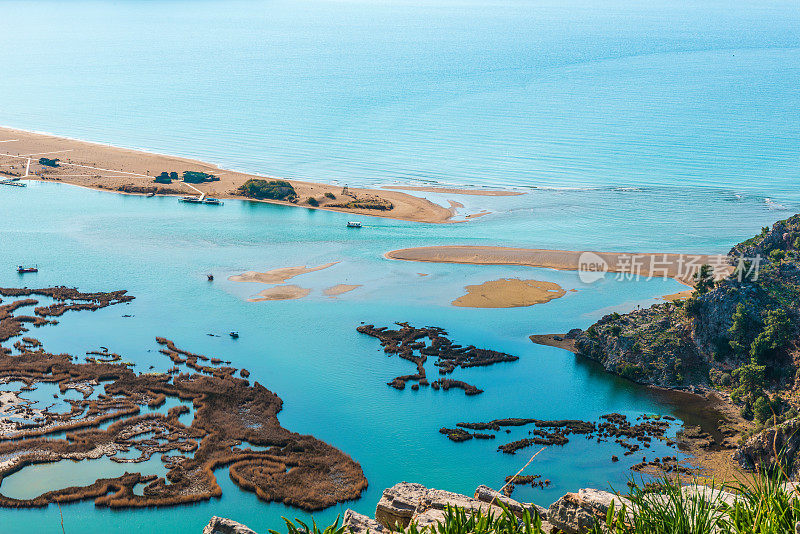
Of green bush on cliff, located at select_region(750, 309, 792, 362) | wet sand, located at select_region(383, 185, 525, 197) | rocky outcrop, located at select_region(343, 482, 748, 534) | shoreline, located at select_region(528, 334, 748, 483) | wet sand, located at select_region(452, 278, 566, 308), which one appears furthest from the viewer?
wet sand, located at select_region(383, 185, 525, 197)

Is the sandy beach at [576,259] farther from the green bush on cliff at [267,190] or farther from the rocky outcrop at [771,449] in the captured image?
the rocky outcrop at [771,449]

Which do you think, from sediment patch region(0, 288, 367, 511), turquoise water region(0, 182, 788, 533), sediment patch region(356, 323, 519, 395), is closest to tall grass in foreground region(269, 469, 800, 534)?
turquoise water region(0, 182, 788, 533)

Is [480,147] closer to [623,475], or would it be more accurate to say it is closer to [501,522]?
[623,475]

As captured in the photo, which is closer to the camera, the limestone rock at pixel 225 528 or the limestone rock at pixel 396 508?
the limestone rock at pixel 225 528

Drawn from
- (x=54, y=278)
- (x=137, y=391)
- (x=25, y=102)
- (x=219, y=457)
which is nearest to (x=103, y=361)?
(x=137, y=391)

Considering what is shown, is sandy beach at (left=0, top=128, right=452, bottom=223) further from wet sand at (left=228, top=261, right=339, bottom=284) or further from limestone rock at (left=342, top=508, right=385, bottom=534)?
limestone rock at (left=342, top=508, right=385, bottom=534)

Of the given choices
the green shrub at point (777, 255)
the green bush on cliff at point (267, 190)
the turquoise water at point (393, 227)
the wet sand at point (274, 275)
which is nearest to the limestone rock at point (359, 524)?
the turquoise water at point (393, 227)
